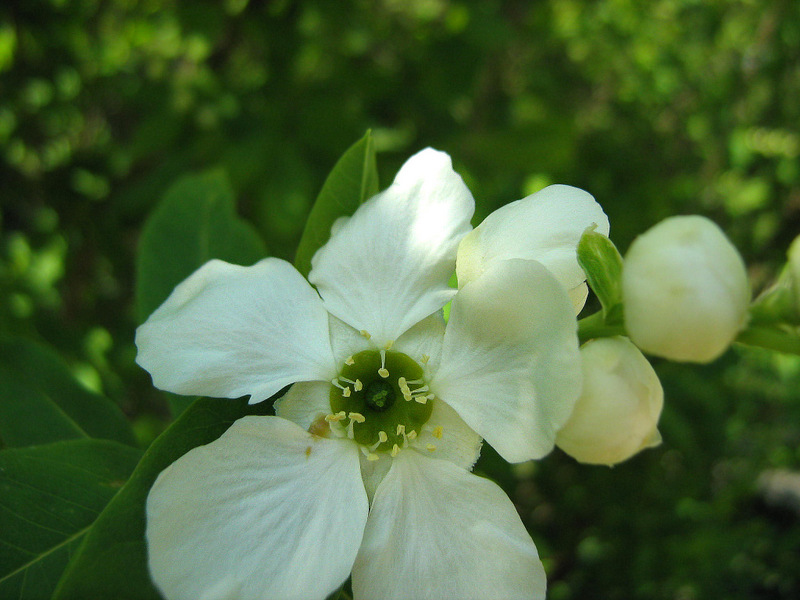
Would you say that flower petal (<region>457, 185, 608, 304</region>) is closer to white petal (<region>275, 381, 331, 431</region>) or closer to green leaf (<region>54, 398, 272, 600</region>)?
white petal (<region>275, 381, 331, 431</region>)

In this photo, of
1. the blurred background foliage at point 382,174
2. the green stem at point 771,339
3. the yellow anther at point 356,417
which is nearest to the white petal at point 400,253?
the yellow anther at point 356,417

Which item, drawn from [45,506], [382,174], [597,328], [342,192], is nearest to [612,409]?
[597,328]

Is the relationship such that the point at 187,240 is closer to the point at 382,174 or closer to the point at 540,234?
the point at 540,234

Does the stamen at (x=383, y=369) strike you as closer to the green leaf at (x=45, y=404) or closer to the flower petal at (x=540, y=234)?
the flower petal at (x=540, y=234)

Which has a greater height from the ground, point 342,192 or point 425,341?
point 342,192

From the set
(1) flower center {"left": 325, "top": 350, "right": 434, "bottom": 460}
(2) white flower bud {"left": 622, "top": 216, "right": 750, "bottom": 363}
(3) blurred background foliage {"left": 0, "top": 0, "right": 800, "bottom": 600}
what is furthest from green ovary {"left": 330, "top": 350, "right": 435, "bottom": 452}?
(3) blurred background foliage {"left": 0, "top": 0, "right": 800, "bottom": 600}

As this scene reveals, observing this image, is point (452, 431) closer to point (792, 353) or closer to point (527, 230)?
point (527, 230)
